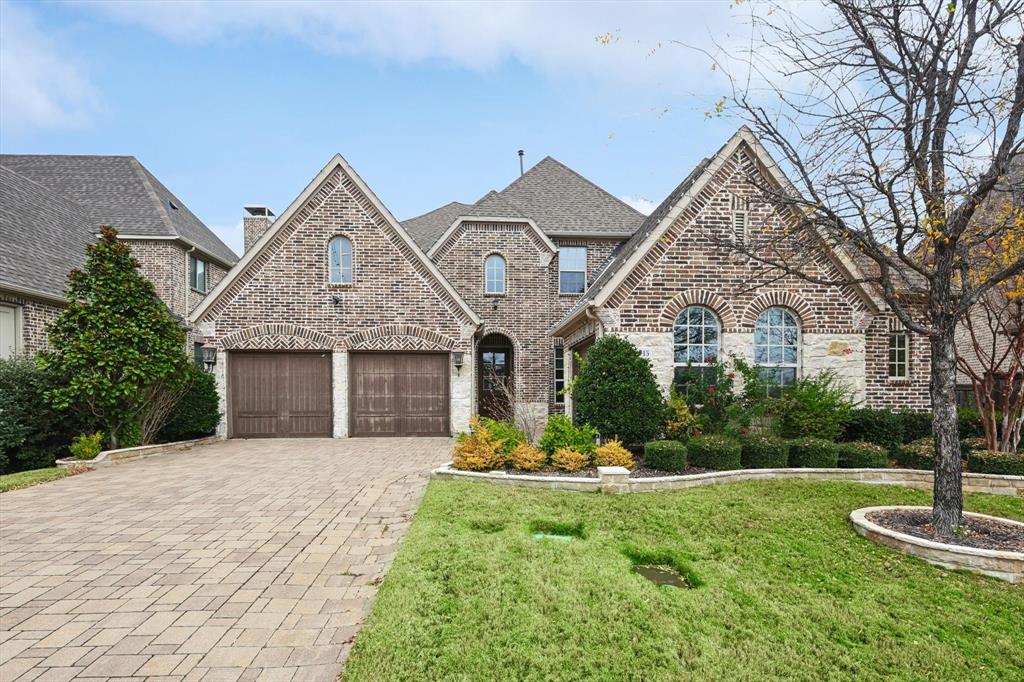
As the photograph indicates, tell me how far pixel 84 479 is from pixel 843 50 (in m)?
12.8

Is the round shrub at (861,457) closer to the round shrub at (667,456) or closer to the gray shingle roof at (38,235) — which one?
the round shrub at (667,456)

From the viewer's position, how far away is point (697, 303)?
10055 mm

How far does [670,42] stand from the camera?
19.6 feet

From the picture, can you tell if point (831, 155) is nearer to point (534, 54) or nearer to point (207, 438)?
point (534, 54)

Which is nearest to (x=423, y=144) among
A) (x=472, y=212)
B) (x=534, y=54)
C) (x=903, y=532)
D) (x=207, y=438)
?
(x=472, y=212)

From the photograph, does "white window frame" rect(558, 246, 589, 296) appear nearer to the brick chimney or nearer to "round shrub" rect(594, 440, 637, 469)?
"round shrub" rect(594, 440, 637, 469)

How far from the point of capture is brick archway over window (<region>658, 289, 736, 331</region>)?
996 cm

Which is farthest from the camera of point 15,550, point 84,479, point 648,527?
point 84,479

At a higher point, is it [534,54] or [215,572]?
[534,54]

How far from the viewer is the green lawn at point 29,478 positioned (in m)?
7.81

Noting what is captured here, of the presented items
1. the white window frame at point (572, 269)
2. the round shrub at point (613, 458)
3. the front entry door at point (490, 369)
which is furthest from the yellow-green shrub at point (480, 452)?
the white window frame at point (572, 269)

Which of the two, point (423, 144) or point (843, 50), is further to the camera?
point (423, 144)

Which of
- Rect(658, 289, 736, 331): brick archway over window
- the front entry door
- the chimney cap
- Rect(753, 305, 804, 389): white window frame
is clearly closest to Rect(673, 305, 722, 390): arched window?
Rect(658, 289, 736, 331): brick archway over window

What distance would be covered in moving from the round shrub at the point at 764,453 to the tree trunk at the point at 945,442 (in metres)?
2.79
